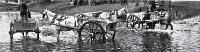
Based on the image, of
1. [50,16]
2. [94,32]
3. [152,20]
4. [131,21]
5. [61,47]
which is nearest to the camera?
[61,47]

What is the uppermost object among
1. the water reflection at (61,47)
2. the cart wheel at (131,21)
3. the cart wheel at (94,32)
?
the cart wheel at (94,32)

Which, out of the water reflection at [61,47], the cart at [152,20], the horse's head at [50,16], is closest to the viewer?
the water reflection at [61,47]

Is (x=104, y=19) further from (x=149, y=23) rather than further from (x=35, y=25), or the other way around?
(x=149, y=23)

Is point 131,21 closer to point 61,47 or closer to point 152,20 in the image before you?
point 152,20

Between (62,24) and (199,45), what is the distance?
6.79m

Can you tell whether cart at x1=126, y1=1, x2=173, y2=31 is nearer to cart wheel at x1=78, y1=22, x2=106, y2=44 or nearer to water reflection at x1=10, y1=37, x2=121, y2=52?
water reflection at x1=10, y1=37, x2=121, y2=52

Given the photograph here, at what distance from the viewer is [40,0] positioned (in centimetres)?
6938

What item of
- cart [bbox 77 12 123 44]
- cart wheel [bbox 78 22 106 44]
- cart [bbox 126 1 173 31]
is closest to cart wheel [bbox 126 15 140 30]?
cart [bbox 126 1 173 31]

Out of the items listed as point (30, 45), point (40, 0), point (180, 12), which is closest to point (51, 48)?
point (30, 45)

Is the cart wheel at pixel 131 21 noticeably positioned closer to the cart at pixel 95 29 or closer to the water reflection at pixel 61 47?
the cart at pixel 95 29

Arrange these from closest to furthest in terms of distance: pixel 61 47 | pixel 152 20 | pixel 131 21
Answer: pixel 61 47 < pixel 152 20 < pixel 131 21

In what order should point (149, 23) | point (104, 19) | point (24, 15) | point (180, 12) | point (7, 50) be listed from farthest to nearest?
point (180, 12)
point (149, 23)
point (24, 15)
point (104, 19)
point (7, 50)

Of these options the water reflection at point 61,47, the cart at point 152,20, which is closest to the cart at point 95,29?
the water reflection at point 61,47

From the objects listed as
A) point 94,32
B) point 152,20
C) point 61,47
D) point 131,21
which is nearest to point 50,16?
point 94,32
